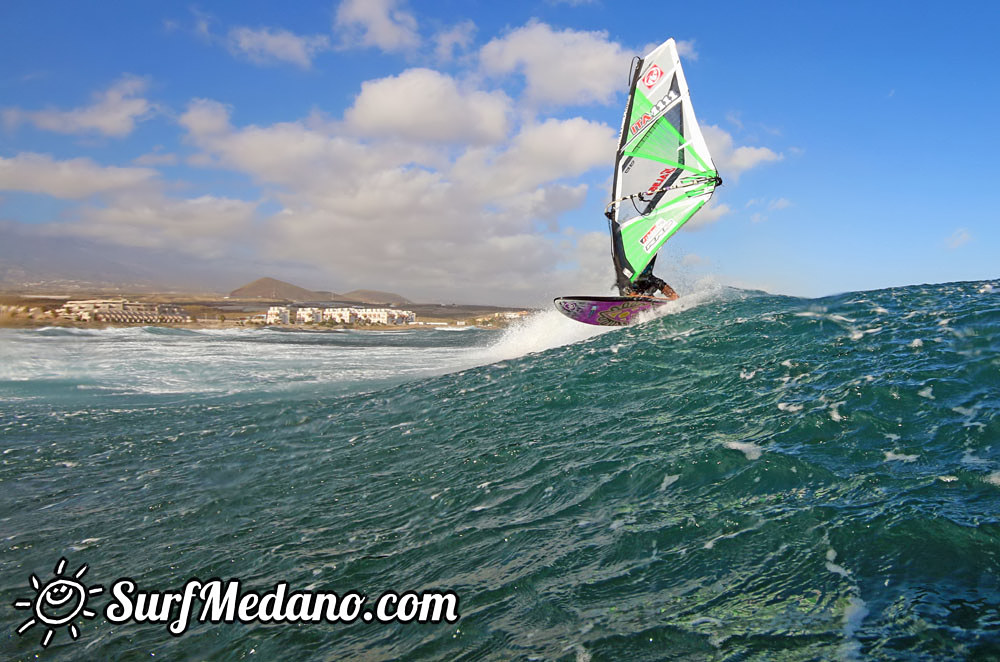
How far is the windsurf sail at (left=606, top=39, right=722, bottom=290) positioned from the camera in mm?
18344

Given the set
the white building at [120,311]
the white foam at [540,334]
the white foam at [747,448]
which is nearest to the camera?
the white foam at [747,448]

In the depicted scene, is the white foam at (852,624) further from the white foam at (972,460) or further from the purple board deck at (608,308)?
the purple board deck at (608,308)

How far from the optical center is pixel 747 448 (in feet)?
19.3

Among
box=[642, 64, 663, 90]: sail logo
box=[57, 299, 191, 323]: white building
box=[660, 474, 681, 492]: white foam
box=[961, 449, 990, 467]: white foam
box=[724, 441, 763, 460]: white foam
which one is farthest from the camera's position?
box=[57, 299, 191, 323]: white building

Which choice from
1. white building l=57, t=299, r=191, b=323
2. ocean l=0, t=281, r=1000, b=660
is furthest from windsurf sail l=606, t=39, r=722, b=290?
white building l=57, t=299, r=191, b=323

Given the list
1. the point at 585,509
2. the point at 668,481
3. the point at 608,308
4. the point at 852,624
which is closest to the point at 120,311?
the point at 608,308

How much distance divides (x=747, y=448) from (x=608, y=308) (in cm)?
1130

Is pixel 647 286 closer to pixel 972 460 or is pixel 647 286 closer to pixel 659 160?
pixel 659 160

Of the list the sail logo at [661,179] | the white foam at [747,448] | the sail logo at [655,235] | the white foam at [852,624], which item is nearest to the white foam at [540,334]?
the sail logo at [655,235]

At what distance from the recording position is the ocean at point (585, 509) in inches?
129

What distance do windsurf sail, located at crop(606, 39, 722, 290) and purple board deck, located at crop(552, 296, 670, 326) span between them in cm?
141

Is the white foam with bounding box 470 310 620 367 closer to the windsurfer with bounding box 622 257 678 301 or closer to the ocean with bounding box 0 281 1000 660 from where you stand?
the windsurfer with bounding box 622 257 678 301

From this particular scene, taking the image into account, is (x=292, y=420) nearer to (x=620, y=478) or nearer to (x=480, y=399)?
(x=480, y=399)

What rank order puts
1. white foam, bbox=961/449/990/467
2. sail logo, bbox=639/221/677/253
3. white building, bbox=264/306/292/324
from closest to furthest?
white foam, bbox=961/449/990/467 < sail logo, bbox=639/221/677/253 < white building, bbox=264/306/292/324
